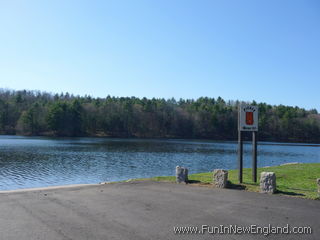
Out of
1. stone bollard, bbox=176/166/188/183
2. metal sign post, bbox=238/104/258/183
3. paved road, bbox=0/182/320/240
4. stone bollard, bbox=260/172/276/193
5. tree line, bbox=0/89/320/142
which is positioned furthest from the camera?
tree line, bbox=0/89/320/142

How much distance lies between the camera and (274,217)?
7027mm

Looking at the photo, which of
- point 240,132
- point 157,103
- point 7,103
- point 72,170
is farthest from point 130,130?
point 240,132

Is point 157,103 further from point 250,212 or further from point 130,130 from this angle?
point 250,212

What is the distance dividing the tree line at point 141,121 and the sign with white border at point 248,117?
94135 mm

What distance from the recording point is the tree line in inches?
4043

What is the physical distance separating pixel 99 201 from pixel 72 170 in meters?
17.2

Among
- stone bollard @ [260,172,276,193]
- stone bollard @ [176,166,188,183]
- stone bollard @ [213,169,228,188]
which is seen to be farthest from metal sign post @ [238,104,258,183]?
stone bollard @ [260,172,276,193]

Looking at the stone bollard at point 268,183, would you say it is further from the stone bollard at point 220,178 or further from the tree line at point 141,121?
the tree line at point 141,121

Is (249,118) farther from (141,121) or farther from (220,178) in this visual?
(141,121)

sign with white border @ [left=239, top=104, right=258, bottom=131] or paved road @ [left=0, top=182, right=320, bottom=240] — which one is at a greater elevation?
sign with white border @ [left=239, top=104, right=258, bottom=131]

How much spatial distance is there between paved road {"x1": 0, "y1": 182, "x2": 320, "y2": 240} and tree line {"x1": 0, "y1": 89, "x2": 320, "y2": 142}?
9537 centimetres

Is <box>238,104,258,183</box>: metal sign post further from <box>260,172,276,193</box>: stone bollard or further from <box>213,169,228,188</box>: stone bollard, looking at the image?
<box>260,172,276,193</box>: stone bollard

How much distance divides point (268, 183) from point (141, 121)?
340 ft

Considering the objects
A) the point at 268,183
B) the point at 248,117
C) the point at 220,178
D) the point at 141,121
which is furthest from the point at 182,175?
the point at 141,121
